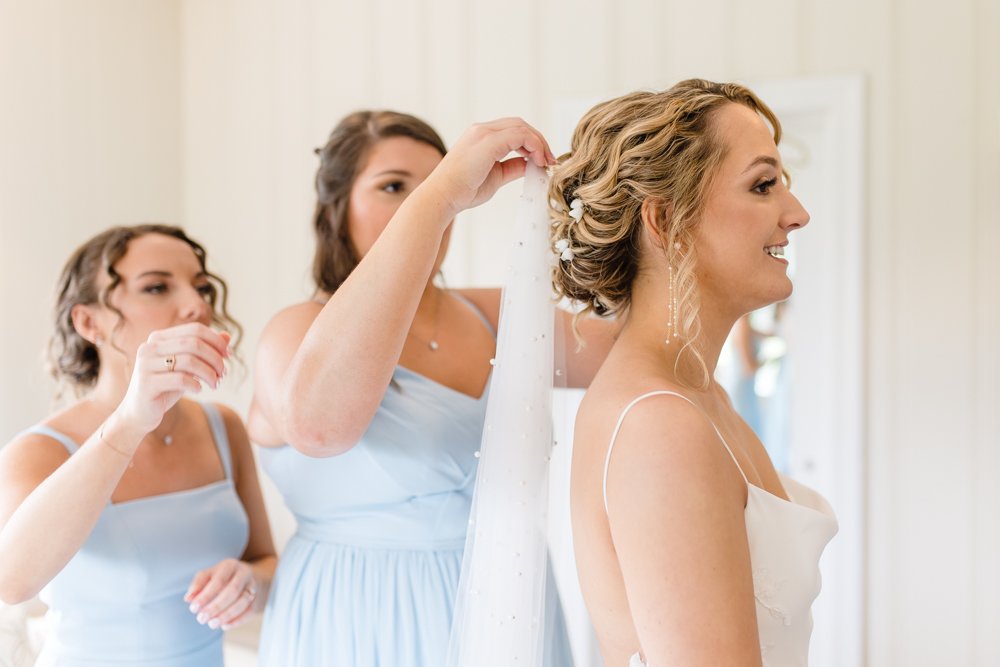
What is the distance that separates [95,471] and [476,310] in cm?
73

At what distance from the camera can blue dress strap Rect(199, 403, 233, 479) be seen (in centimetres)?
188

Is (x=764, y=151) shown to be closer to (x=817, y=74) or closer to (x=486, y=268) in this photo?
(x=817, y=74)

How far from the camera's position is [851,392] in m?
2.74

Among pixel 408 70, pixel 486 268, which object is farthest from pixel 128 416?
pixel 408 70

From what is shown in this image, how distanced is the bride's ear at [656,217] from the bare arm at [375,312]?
212 millimetres

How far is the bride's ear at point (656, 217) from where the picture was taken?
3.89 feet

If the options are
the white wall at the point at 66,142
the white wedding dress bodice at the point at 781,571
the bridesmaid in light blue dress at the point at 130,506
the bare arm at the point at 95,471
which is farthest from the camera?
the white wall at the point at 66,142

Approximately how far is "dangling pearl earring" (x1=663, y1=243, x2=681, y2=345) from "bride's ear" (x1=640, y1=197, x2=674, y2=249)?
0.09 ft

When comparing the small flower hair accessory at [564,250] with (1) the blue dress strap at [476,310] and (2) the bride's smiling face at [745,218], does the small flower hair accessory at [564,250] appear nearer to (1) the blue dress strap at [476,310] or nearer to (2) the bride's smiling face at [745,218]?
(2) the bride's smiling face at [745,218]

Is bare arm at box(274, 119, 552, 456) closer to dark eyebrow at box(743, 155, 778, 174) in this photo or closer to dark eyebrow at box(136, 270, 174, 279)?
dark eyebrow at box(743, 155, 778, 174)

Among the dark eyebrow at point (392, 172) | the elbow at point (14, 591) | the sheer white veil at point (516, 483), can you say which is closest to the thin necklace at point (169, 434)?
the elbow at point (14, 591)

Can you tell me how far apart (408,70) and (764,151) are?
7.40 ft

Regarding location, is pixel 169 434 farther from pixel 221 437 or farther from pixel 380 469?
pixel 380 469

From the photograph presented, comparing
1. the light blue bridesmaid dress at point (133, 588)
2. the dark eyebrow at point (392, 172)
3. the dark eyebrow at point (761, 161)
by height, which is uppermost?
the dark eyebrow at point (392, 172)
